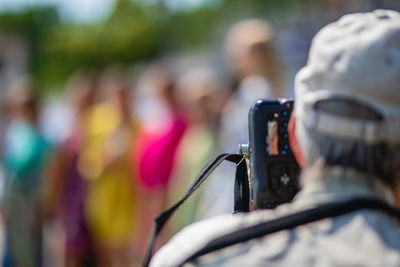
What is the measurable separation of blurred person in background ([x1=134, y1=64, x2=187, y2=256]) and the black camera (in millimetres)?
3533

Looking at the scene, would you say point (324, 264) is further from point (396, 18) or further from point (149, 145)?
point (149, 145)

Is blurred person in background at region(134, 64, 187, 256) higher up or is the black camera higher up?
the black camera

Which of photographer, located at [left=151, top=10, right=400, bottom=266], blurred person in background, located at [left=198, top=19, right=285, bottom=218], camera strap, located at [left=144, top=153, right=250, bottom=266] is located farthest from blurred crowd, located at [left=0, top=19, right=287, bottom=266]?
photographer, located at [left=151, top=10, right=400, bottom=266]

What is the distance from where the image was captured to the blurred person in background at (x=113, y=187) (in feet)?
18.6

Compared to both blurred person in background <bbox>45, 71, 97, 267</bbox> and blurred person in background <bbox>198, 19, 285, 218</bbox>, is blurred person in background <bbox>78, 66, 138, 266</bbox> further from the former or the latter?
blurred person in background <bbox>198, 19, 285, 218</bbox>

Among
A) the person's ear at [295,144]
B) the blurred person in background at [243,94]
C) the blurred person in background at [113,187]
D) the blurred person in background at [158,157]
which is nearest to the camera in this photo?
the person's ear at [295,144]

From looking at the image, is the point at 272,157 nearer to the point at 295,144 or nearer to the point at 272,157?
the point at 272,157

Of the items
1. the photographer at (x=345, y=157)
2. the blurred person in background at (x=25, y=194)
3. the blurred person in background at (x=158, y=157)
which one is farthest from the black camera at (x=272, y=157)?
the blurred person in background at (x=25, y=194)

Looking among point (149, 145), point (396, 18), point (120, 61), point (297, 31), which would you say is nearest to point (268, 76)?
point (149, 145)

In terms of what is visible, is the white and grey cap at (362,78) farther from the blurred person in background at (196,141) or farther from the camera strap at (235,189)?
the blurred person in background at (196,141)

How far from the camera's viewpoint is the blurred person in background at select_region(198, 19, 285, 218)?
3.86m

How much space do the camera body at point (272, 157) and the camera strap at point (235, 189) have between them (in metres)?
0.03

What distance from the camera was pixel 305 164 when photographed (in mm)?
1432

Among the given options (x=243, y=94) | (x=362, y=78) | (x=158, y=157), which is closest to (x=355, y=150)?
(x=362, y=78)
